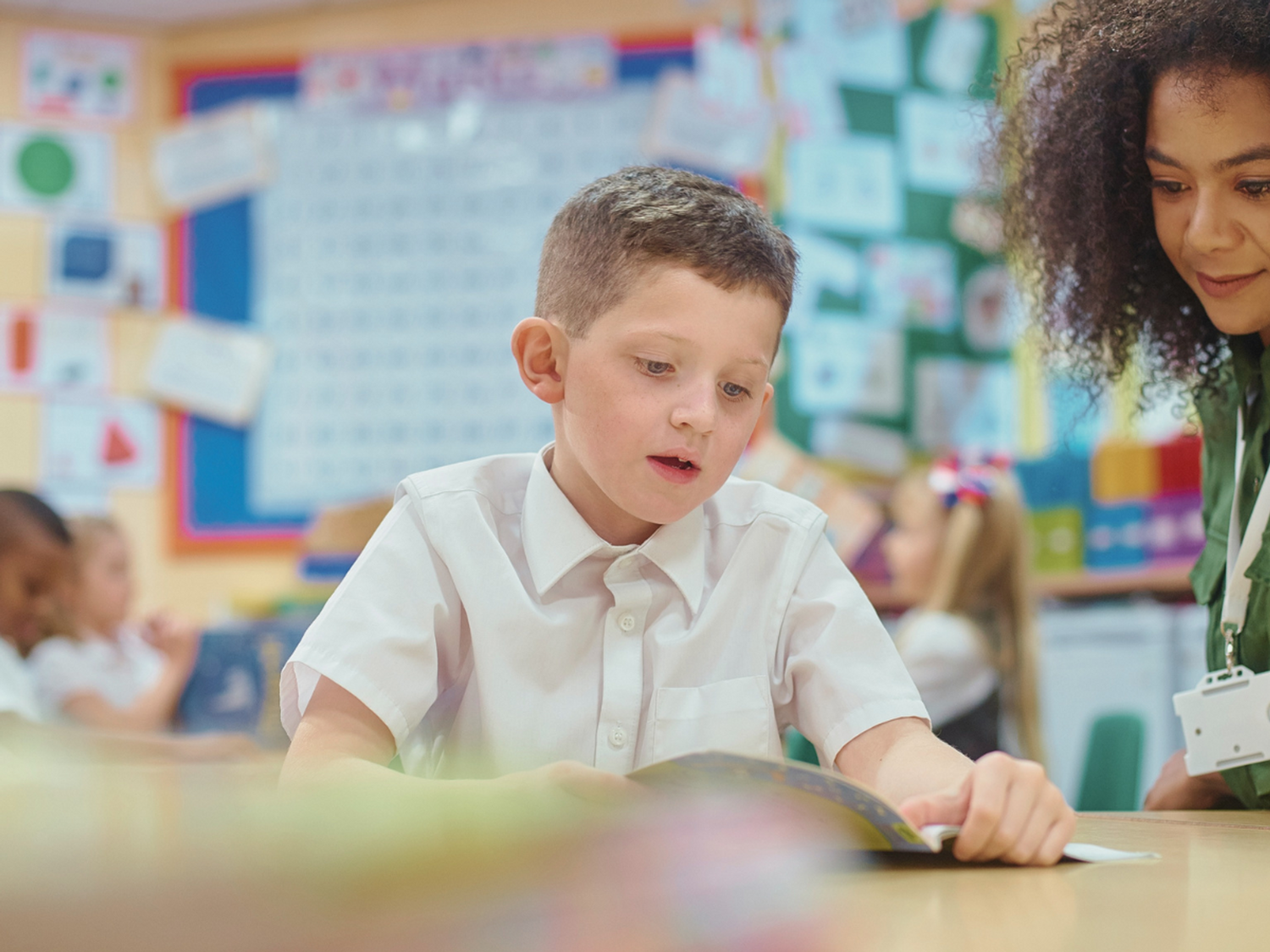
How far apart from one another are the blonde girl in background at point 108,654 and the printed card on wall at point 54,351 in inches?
29.0

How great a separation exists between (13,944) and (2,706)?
5.93ft

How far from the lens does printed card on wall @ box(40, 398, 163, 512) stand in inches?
146

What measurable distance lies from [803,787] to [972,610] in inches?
84.6

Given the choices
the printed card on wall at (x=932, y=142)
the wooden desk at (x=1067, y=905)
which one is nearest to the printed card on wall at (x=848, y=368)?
the printed card on wall at (x=932, y=142)

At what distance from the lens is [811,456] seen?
3.60 metres

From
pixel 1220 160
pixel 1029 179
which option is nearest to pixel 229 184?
pixel 1029 179

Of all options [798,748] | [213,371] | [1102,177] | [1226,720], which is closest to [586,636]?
[1226,720]

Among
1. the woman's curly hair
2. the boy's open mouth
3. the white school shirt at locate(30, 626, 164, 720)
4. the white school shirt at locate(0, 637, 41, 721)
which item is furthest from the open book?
the white school shirt at locate(30, 626, 164, 720)

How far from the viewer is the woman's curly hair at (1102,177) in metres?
0.99

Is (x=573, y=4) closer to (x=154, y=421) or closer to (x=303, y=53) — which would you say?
(x=303, y=53)

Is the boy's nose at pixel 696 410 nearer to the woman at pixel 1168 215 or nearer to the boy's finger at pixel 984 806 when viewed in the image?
the boy's finger at pixel 984 806

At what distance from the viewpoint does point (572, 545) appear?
2.68 ft

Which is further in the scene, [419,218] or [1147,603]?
[419,218]

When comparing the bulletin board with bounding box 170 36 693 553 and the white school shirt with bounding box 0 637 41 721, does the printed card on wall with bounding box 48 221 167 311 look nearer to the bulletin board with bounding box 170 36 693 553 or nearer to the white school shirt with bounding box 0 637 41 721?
the bulletin board with bounding box 170 36 693 553
